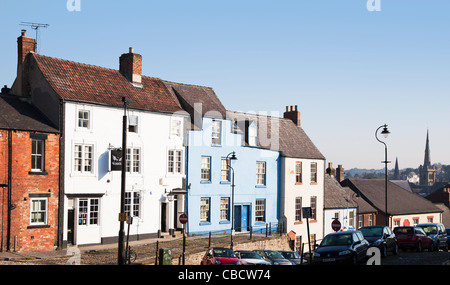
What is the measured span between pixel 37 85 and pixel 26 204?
777cm

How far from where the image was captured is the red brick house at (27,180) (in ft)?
95.8

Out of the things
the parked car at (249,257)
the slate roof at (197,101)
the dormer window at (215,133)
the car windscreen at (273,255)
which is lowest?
the car windscreen at (273,255)

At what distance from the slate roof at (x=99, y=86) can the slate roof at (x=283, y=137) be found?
7571 millimetres

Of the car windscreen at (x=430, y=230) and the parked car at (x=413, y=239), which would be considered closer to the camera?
the parked car at (x=413, y=239)

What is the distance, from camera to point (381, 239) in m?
26.8

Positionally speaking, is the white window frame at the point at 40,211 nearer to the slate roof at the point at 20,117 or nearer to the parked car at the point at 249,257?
the slate roof at the point at 20,117

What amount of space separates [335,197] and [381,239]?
1109 inches

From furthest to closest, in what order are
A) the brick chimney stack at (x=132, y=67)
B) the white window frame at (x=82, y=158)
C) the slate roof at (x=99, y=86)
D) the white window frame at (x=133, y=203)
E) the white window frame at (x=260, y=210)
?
the white window frame at (x=260, y=210)
the brick chimney stack at (x=132, y=67)
the white window frame at (x=133, y=203)
the slate roof at (x=99, y=86)
the white window frame at (x=82, y=158)

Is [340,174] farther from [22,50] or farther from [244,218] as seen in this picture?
[22,50]

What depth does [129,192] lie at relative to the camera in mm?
35031

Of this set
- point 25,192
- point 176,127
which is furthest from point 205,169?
point 25,192

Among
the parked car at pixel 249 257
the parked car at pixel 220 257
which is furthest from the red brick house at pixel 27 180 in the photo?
the parked car at pixel 249 257
